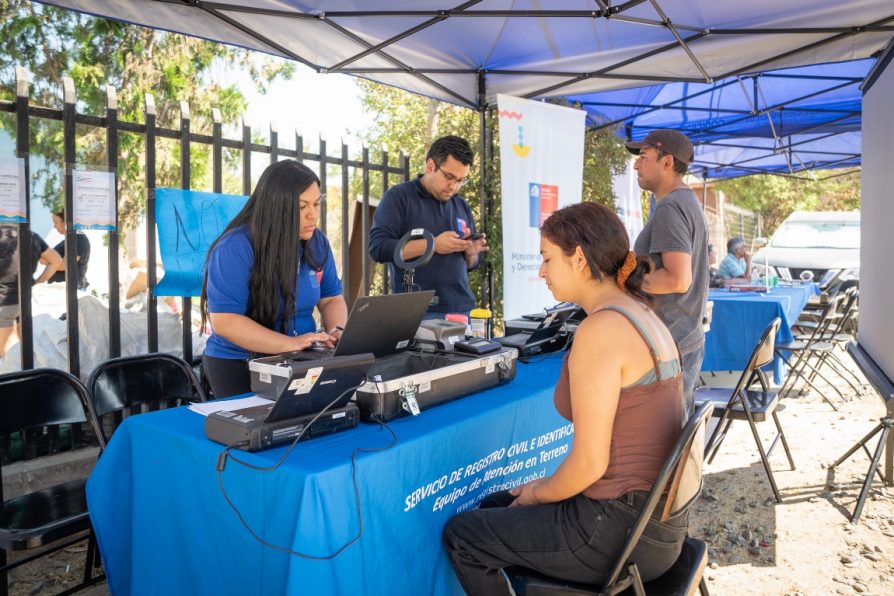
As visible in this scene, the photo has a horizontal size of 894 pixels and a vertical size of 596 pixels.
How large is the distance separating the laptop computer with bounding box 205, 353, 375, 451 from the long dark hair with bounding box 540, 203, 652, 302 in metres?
0.58

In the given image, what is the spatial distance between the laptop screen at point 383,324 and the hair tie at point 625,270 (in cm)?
60

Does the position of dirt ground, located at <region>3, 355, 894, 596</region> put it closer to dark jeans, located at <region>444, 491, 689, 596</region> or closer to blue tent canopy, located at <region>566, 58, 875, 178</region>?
dark jeans, located at <region>444, 491, 689, 596</region>

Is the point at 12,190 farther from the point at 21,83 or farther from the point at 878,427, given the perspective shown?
the point at 878,427

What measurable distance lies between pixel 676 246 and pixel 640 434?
1.33 meters

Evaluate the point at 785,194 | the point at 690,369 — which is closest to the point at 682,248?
the point at 690,369

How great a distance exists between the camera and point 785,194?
22.8m

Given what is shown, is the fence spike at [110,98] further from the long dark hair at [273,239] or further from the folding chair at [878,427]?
the folding chair at [878,427]

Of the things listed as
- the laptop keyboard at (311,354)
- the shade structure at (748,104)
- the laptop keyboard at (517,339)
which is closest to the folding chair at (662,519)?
the laptop keyboard at (311,354)

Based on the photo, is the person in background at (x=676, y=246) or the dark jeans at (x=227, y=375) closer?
the dark jeans at (x=227, y=375)

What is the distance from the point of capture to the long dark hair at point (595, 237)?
Result: 1706 millimetres

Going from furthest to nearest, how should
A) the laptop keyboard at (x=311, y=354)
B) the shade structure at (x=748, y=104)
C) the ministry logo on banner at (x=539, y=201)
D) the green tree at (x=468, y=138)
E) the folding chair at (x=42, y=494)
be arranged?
the green tree at (x=468, y=138), the shade structure at (x=748, y=104), the ministry logo on banner at (x=539, y=201), the folding chair at (x=42, y=494), the laptop keyboard at (x=311, y=354)

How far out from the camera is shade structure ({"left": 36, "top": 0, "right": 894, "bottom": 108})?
356 cm

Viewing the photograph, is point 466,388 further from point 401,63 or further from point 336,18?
point 401,63

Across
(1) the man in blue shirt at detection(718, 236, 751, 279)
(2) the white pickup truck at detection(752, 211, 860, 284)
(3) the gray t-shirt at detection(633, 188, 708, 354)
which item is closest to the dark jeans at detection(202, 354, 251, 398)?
(3) the gray t-shirt at detection(633, 188, 708, 354)
